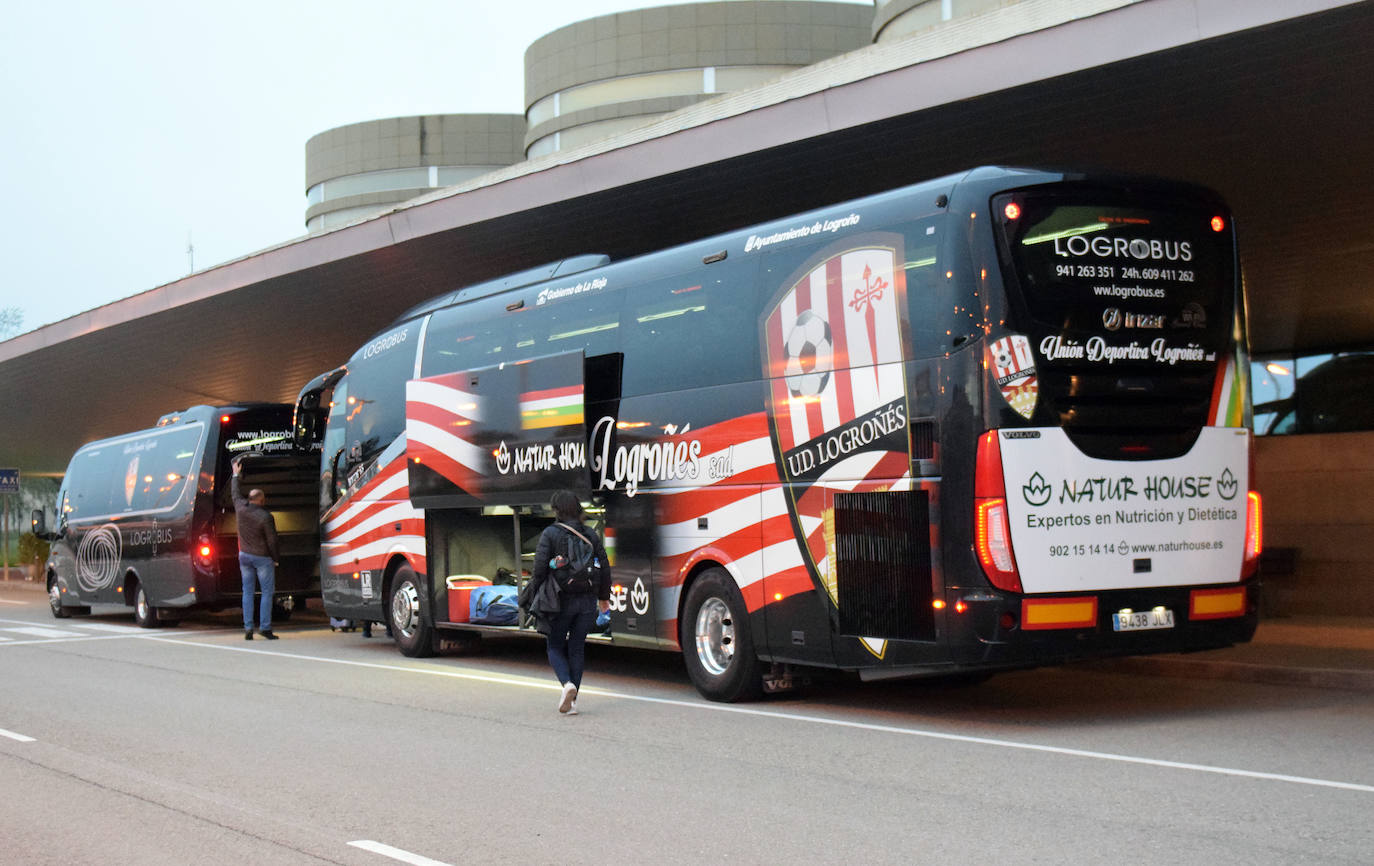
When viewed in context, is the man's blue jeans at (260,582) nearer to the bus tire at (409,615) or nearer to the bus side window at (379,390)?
the bus side window at (379,390)

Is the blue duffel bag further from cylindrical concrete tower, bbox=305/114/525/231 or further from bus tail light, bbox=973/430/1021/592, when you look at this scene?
cylindrical concrete tower, bbox=305/114/525/231

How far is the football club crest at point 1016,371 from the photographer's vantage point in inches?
371

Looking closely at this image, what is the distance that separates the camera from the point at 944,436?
31.6 feet

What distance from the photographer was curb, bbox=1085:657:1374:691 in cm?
1167

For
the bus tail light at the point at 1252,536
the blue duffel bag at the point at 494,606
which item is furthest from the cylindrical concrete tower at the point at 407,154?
the bus tail light at the point at 1252,536

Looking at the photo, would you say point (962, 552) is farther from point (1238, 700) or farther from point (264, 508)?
point (264, 508)

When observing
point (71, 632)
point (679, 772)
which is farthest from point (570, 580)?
point (71, 632)

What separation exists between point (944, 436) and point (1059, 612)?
133 cm

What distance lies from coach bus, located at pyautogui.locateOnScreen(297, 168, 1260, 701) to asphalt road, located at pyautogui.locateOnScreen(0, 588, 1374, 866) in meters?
0.69

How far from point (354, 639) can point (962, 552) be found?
1204 centimetres

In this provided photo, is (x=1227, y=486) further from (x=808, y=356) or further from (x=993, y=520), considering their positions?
(x=808, y=356)

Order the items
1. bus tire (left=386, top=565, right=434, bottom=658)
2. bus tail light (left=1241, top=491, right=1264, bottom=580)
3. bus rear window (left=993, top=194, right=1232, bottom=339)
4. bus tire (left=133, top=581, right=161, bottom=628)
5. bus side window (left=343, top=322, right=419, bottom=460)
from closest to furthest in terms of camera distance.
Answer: bus rear window (left=993, top=194, right=1232, bottom=339) → bus tail light (left=1241, top=491, right=1264, bottom=580) → bus tire (left=386, top=565, right=434, bottom=658) → bus side window (left=343, top=322, right=419, bottom=460) → bus tire (left=133, top=581, right=161, bottom=628)

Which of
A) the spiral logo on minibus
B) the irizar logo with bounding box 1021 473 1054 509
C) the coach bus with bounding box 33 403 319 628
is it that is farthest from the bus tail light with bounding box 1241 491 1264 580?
the spiral logo on minibus

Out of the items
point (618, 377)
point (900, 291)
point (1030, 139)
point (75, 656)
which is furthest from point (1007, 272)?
point (75, 656)
